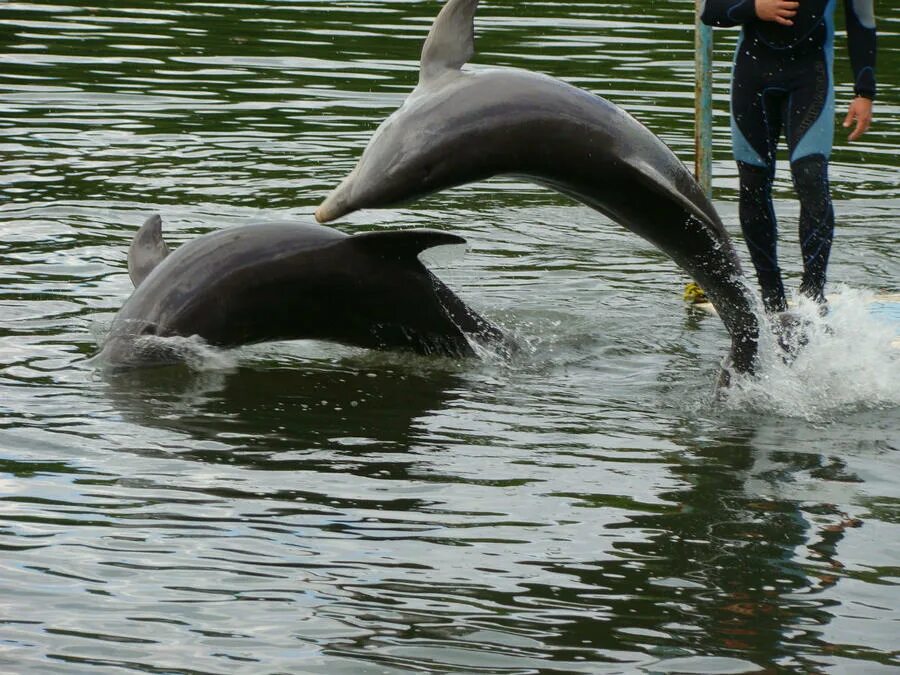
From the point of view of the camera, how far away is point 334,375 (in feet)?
25.4

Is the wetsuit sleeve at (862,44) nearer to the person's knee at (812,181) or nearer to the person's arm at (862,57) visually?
the person's arm at (862,57)

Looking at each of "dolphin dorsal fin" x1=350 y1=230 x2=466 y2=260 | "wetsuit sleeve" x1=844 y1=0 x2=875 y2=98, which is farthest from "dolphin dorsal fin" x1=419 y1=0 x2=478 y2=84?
"wetsuit sleeve" x1=844 y1=0 x2=875 y2=98

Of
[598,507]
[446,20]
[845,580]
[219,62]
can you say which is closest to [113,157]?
[219,62]

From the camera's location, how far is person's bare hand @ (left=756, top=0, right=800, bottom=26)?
7746mm

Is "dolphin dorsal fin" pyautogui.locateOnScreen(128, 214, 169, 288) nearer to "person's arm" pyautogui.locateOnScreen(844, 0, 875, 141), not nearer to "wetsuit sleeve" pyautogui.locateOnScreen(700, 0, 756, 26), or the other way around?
"wetsuit sleeve" pyautogui.locateOnScreen(700, 0, 756, 26)

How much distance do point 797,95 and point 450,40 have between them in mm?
2251

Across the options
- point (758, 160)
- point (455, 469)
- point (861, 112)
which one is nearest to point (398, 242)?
point (455, 469)

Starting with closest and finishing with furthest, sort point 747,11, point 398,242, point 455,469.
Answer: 1. point 455,469
2. point 398,242
3. point 747,11

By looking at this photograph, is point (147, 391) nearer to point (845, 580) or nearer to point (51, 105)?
point (845, 580)

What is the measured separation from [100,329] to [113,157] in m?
4.67

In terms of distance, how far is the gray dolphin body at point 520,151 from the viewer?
646cm

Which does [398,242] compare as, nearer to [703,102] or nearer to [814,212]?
[814,212]

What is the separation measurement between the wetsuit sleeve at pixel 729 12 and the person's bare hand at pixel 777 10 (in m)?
0.05

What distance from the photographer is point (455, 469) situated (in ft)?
20.4
